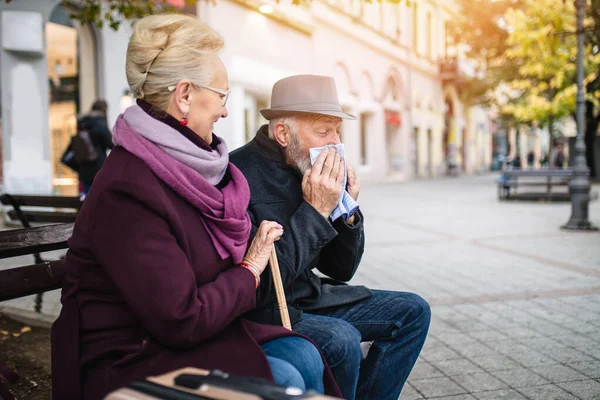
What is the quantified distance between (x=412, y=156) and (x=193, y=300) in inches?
1232

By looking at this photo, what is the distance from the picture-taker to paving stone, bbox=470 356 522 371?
367 cm

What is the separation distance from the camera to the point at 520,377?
3.50 metres

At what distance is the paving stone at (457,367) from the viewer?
3.61 m

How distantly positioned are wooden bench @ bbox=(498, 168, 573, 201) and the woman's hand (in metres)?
15.0

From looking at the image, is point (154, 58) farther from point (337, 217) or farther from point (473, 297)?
point (473, 297)

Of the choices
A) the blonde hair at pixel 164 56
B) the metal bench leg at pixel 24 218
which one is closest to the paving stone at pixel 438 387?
the blonde hair at pixel 164 56

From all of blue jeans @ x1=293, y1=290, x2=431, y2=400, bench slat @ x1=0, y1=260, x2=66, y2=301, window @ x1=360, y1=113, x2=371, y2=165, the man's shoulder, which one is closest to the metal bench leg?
bench slat @ x1=0, y1=260, x2=66, y2=301

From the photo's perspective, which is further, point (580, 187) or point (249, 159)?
point (580, 187)

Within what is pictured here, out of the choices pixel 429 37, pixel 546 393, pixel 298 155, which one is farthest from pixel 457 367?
pixel 429 37

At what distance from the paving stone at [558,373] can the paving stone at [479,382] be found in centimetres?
30

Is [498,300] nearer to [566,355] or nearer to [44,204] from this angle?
[566,355]

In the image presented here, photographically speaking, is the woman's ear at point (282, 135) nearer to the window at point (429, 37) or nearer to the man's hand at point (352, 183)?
the man's hand at point (352, 183)

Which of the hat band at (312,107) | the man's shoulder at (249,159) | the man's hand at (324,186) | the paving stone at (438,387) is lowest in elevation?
the paving stone at (438,387)

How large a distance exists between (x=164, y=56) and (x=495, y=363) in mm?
2877
